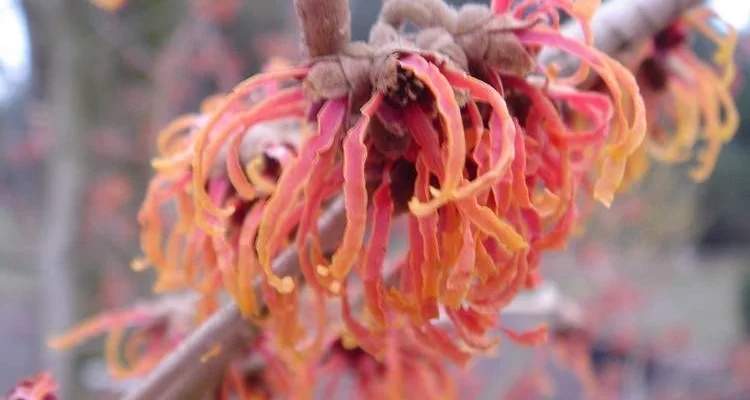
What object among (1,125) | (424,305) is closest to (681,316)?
(1,125)

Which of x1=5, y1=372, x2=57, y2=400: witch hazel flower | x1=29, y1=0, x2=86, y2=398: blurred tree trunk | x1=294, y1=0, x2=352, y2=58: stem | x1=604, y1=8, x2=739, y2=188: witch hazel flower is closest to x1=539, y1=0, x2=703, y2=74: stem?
x1=604, y1=8, x2=739, y2=188: witch hazel flower

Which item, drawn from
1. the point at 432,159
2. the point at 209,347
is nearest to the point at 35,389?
the point at 209,347

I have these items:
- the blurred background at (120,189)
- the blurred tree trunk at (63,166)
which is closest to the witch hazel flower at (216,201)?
the blurred background at (120,189)

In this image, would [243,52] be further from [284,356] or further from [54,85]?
[284,356]

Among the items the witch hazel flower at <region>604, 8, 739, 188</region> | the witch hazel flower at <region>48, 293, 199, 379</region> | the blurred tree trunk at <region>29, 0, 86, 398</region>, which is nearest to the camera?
the witch hazel flower at <region>604, 8, 739, 188</region>

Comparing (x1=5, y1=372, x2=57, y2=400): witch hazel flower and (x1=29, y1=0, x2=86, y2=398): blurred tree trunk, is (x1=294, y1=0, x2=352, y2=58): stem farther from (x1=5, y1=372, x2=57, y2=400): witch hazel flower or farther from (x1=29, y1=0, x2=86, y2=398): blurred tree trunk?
(x1=29, y1=0, x2=86, y2=398): blurred tree trunk

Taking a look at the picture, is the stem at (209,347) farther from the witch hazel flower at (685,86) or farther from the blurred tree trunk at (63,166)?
the blurred tree trunk at (63,166)
